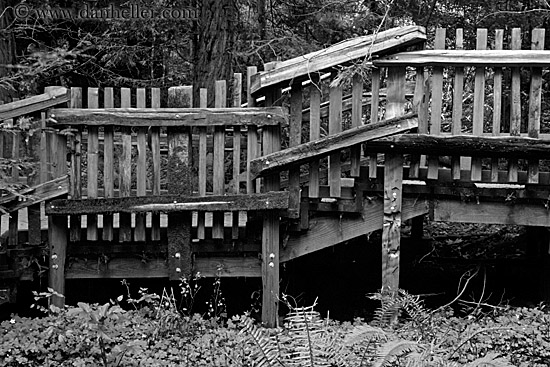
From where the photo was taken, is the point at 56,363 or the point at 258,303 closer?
the point at 56,363

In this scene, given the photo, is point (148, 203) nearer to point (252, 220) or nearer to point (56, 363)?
point (252, 220)

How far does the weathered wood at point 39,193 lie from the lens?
6.77 meters

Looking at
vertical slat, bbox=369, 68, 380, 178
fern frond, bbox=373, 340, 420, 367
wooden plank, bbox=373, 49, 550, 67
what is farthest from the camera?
vertical slat, bbox=369, 68, 380, 178

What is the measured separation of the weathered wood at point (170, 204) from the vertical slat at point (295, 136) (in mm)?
172

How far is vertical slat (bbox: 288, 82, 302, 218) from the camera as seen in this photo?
22.6 feet

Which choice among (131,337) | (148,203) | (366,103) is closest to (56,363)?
(131,337)

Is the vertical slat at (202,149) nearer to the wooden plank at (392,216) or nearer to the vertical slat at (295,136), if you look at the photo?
the vertical slat at (295,136)

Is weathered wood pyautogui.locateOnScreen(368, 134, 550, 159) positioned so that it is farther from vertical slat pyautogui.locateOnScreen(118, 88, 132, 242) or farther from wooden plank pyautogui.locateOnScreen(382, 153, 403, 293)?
vertical slat pyautogui.locateOnScreen(118, 88, 132, 242)

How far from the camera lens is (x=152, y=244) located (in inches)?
286

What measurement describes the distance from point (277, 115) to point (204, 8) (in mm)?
3048

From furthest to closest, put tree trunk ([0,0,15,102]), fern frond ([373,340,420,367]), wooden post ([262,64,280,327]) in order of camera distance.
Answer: tree trunk ([0,0,15,102]) → wooden post ([262,64,280,327]) → fern frond ([373,340,420,367])

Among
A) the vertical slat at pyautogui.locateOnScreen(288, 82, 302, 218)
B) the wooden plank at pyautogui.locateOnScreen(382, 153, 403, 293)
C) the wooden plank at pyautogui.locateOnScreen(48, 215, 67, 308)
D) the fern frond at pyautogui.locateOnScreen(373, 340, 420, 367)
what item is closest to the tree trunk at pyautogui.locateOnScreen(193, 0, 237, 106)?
the vertical slat at pyautogui.locateOnScreen(288, 82, 302, 218)

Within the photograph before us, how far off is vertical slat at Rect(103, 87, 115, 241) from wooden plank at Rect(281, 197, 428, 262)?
5.71 feet

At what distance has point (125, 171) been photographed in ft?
22.8
